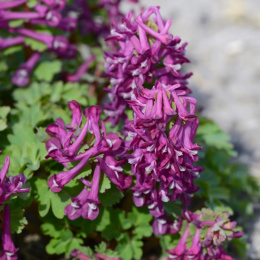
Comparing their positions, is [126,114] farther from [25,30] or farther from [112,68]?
[25,30]

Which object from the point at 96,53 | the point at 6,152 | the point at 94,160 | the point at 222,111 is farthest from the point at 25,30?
the point at 222,111

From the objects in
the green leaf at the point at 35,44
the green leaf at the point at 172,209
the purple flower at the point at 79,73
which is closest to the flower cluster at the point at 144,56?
the green leaf at the point at 172,209

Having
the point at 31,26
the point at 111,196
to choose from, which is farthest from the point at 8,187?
the point at 31,26

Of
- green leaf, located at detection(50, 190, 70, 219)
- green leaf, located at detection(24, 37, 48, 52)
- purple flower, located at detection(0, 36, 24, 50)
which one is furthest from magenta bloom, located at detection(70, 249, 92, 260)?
purple flower, located at detection(0, 36, 24, 50)

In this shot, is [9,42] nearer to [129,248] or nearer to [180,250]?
[129,248]

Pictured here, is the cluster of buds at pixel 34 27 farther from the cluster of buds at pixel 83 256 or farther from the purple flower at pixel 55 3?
the cluster of buds at pixel 83 256

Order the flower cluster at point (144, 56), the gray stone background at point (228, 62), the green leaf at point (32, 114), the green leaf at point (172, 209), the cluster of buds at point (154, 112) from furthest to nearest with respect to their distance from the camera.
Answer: the gray stone background at point (228, 62)
the green leaf at point (32, 114)
the green leaf at point (172, 209)
the flower cluster at point (144, 56)
the cluster of buds at point (154, 112)
